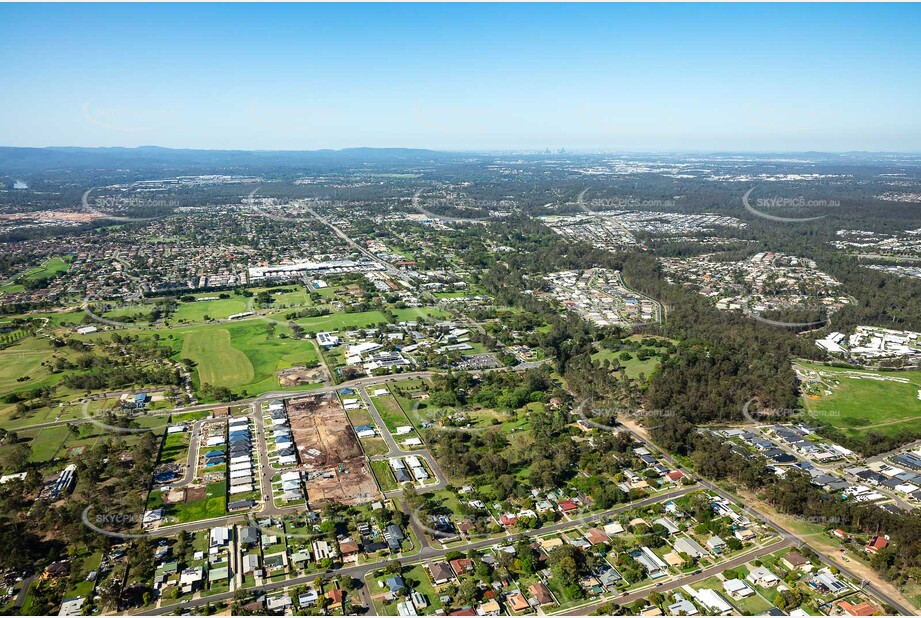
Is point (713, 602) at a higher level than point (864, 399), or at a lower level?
lower

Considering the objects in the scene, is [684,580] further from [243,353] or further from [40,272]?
[40,272]

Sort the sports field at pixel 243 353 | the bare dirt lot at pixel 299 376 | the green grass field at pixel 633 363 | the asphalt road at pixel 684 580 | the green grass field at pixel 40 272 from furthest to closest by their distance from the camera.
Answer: the green grass field at pixel 40 272, the green grass field at pixel 633 363, the sports field at pixel 243 353, the bare dirt lot at pixel 299 376, the asphalt road at pixel 684 580

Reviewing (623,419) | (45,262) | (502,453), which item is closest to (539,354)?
(623,419)

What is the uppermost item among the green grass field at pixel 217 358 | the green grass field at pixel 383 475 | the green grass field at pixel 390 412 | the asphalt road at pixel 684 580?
the green grass field at pixel 217 358

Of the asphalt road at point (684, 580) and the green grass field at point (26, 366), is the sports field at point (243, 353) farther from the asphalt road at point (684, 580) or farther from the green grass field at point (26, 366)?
the asphalt road at point (684, 580)

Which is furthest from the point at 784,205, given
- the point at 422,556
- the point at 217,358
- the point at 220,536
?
the point at 220,536

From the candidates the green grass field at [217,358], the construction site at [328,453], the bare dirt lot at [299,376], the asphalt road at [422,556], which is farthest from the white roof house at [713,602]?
the green grass field at [217,358]

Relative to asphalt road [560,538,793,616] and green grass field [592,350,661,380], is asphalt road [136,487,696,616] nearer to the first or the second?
asphalt road [560,538,793,616]

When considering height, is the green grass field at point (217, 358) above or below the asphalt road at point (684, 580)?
above
